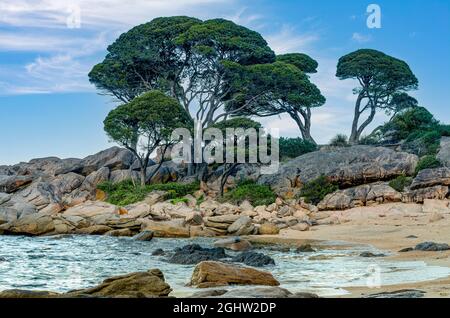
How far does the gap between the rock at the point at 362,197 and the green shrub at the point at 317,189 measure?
125 cm

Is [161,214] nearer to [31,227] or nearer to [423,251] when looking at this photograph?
[31,227]

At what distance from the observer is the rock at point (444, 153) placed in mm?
30172

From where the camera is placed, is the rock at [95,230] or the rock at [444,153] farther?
the rock at [444,153]

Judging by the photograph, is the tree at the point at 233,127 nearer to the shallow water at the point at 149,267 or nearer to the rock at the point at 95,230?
the rock at the point at 95,230

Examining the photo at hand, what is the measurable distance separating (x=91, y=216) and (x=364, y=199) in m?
12.5

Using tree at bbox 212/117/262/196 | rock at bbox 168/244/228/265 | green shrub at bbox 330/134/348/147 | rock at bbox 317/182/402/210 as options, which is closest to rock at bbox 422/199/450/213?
rock at bbox 317/182/402/210

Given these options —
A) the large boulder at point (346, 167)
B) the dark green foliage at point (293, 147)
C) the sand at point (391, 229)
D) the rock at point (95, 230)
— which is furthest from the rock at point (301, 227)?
the dark green foliage at point (293, 147)

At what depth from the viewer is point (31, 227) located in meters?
23.5

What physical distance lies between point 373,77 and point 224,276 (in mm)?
39809

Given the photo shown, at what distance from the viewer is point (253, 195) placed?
32.1 meters
